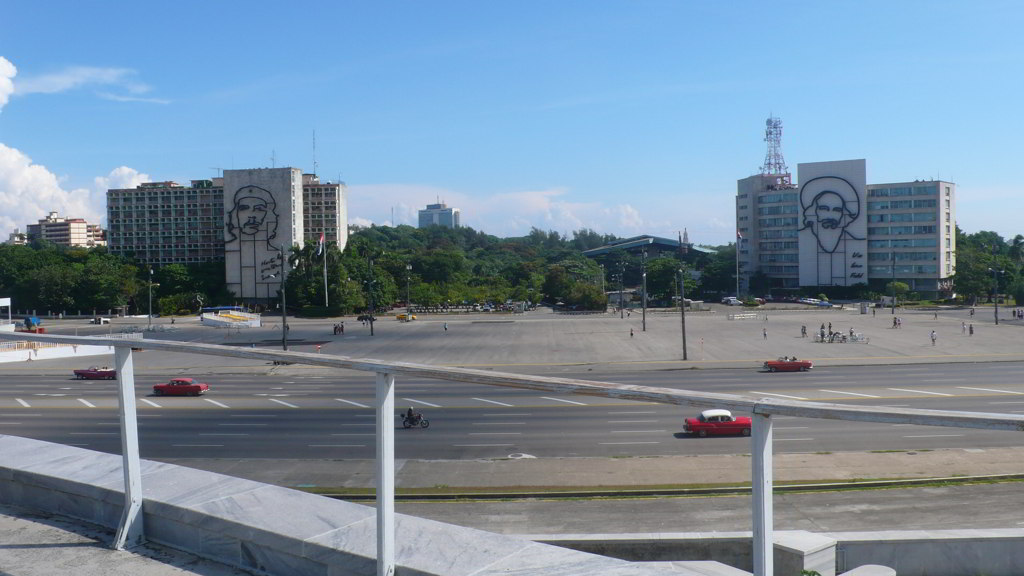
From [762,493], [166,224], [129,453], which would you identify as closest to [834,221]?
[166,224]

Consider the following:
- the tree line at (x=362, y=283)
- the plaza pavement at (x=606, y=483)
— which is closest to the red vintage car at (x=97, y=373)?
the plaza pavement at (x=606, y=483)

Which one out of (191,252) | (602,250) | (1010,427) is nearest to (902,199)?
(602,250)

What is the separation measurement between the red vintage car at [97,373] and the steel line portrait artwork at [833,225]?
110 m

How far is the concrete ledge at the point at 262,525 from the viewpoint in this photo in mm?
3316

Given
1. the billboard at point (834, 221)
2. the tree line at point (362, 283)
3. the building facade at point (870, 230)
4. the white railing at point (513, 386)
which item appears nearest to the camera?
the white railing at point (513, 386)

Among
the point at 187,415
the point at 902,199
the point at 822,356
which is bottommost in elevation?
the point at 822,356

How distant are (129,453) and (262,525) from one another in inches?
44.0

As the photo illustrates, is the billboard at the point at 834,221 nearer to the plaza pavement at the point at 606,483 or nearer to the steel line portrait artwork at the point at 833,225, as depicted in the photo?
the steel line portrait artwork at the point at 833,225

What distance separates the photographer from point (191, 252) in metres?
108

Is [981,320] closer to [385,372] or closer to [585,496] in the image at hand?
[585,496]

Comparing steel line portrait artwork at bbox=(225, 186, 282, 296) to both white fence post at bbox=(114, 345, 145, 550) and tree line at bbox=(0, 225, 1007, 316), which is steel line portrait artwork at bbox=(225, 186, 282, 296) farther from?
white fence post at bbox=(114, 345, 145, 550)

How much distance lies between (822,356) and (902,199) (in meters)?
70.9

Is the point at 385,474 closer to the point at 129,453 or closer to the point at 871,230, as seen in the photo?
the point at 129,453

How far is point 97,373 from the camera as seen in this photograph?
5125mm
